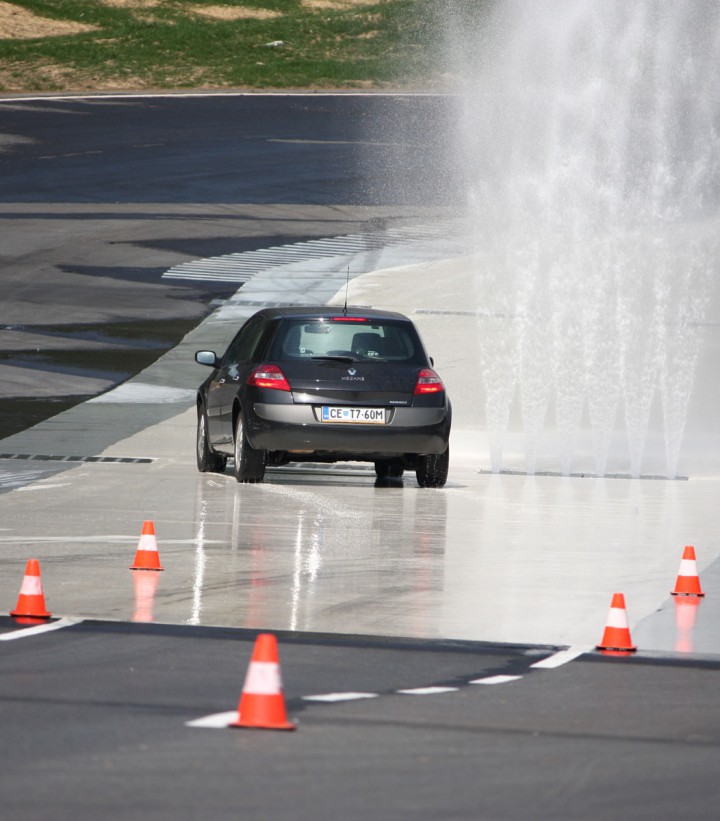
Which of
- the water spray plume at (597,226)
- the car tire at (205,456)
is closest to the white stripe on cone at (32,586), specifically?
the car tire at (205,456)

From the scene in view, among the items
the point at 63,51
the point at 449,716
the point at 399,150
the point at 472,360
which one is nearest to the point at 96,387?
the point at 472,360

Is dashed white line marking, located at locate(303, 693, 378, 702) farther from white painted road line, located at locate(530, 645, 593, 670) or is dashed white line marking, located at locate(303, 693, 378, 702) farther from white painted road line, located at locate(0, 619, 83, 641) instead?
white painted road line, located at locate(0, 619, 83, 641)

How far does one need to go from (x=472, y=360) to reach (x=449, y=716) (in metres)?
15.5

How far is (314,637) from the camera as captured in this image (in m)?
9.05

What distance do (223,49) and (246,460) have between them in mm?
51991

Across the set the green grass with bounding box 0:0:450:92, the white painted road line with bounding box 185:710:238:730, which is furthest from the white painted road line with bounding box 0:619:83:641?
the green grass with bounding box 0:0:450:92

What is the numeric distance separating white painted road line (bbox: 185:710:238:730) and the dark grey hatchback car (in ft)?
27.5

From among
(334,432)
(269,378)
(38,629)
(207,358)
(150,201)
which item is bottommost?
(38,629)

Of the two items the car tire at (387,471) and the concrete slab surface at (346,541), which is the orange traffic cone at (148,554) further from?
the car tire at (387,471)

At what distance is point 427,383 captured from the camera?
1580 cm

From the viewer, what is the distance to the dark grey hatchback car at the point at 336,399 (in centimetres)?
1550

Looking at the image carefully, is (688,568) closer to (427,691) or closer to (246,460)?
(427,691)

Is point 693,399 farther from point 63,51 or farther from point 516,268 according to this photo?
point 63,51

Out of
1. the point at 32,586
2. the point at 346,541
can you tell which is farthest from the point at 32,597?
the point at 346,541
